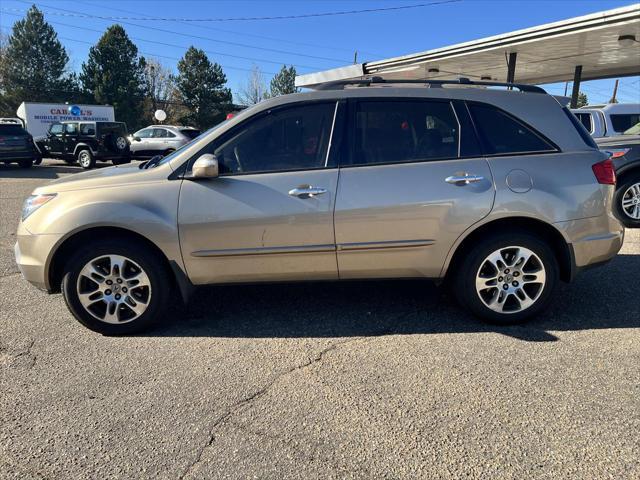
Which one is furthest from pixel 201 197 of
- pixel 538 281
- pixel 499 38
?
pixel 499 38

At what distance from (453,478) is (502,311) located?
72.6 inches

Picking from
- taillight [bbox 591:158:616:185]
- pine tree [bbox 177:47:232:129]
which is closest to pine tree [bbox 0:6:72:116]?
pine tree [bbox 177:47:232:129]

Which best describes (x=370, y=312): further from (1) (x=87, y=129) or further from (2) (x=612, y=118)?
(1) (x=87, y=129)

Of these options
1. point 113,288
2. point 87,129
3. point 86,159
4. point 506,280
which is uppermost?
point 87,129

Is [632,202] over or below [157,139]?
below

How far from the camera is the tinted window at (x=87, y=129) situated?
19000 millimetres

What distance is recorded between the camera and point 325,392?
2.83m

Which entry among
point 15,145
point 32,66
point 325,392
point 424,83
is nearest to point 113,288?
point 325,392

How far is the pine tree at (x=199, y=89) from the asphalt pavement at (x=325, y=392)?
1950 inches

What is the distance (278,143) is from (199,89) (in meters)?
51.0

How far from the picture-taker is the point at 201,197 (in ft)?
11.4

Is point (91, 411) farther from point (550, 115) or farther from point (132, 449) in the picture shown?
point (550, 115)

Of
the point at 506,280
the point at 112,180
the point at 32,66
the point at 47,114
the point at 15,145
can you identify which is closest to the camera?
the point at 112,180

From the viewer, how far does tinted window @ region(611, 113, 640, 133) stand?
27.6ft
